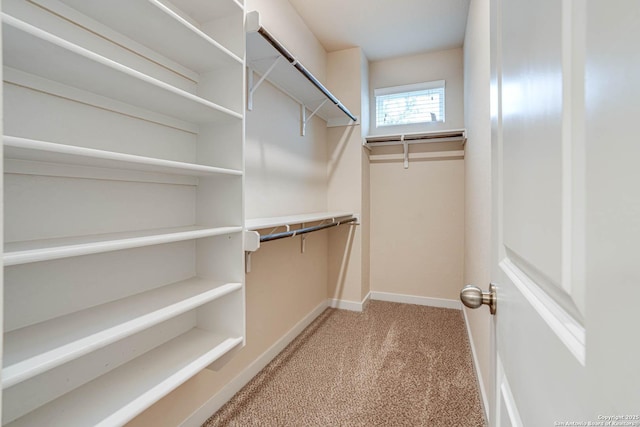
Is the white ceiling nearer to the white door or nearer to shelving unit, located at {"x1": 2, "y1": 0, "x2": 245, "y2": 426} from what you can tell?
shelving unit, located at {"x1": 2, "y1": 0, "x2": 245, "y2": 426}

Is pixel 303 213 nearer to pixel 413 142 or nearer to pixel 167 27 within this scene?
pixel 413 142

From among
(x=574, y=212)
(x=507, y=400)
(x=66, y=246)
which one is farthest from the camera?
(x=66, y=246)

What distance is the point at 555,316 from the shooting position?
34 centimetres

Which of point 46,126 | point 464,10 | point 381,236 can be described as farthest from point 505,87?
point 381,236

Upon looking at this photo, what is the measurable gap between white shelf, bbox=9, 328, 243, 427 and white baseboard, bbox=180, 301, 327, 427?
1.58ft

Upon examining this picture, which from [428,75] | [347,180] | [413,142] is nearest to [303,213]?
[347,180]

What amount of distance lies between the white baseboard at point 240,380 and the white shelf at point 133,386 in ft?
1.58

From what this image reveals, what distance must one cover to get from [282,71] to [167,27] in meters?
0.98

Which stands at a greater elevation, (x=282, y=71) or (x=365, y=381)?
(x=282, y=71)

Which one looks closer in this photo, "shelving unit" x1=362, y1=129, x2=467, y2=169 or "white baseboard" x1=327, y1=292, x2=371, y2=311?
"shelving unit" x1=362, y1=129, x2=467, y2=169

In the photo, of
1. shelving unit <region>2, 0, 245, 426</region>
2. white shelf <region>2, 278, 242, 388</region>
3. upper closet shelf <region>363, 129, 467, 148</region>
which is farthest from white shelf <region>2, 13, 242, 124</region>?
upper closet shelf <region>363, 129, 467, 148</region>

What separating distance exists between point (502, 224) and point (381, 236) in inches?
111

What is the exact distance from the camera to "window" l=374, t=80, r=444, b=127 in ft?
10.4

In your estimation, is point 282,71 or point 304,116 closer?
point 282,71
